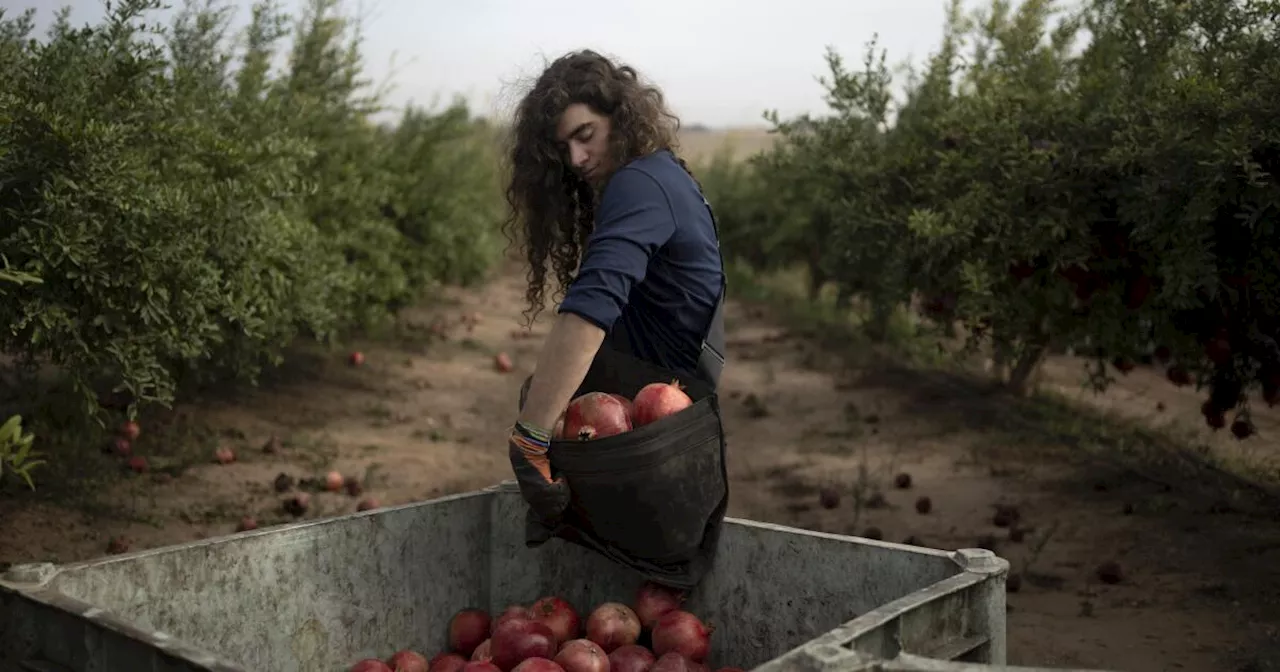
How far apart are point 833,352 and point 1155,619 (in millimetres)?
8096

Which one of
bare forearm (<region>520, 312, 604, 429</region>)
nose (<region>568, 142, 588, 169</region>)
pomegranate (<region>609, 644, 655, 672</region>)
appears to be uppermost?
nose (<region>568, 142, 588, 169</region>)

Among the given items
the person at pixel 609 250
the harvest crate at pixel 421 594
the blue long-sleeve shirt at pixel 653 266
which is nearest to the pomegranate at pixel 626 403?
the person at pixel 609 250

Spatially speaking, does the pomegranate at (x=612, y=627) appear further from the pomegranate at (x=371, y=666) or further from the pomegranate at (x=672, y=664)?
the pomegranate at (x=371, y=666)

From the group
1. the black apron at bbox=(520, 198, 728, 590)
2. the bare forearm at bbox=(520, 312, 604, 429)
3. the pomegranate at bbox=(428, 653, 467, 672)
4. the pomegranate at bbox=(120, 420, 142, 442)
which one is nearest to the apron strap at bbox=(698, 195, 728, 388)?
the black apron at bbox=(520, 198, 728, 590)

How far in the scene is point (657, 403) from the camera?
3076mm

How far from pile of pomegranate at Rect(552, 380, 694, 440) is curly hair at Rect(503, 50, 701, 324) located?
69 cm

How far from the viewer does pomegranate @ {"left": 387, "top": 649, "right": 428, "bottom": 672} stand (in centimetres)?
348

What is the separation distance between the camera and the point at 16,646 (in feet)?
9.43

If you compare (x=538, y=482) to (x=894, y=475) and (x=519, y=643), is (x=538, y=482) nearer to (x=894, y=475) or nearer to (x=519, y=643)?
(x=519, y=643)

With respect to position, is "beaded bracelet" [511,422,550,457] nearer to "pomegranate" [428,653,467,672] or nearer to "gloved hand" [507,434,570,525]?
"gloved hand" [507,434,570,525]

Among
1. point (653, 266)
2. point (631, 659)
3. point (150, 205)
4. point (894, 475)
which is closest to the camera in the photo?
point (631, 659)

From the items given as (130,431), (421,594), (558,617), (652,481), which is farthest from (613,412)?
(130,431)

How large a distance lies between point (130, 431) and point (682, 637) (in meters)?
5.71

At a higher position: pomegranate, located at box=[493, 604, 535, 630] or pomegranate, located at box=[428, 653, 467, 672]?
pomegranate, located at box=[493, 604, 535, 630]
